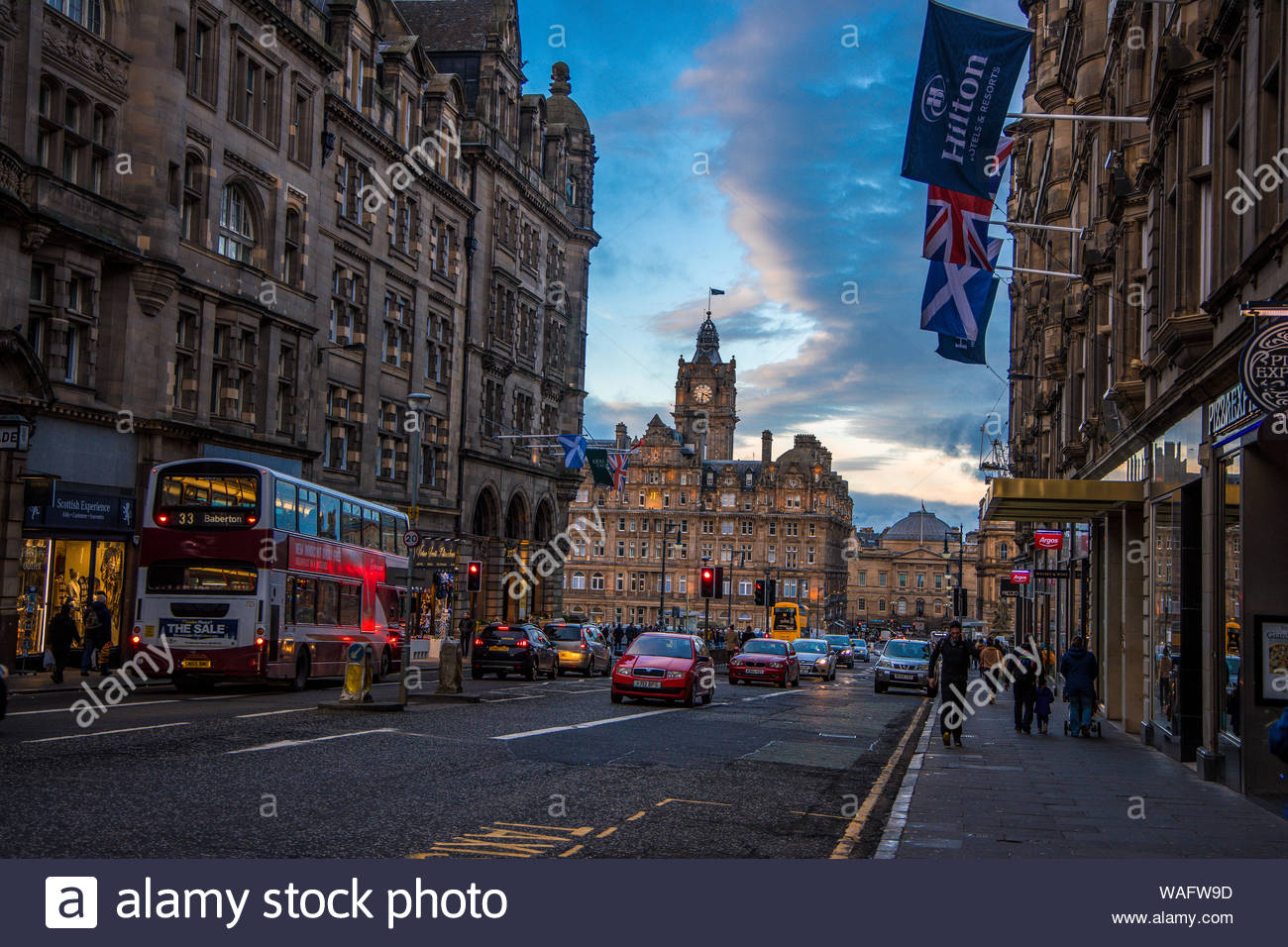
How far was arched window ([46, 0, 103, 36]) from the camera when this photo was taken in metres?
29.6

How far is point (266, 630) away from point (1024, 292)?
143ft

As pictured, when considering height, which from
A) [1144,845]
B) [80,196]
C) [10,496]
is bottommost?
[1144,845]

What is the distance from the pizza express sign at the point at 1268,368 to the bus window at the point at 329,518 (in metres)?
21.1

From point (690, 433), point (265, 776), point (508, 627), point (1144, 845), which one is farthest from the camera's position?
point (690, 433)

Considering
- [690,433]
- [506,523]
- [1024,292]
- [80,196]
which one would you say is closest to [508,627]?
[80,196]

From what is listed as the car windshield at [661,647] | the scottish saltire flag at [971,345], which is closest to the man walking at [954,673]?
the scottish saltire flag at [971,345]

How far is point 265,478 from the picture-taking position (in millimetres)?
25062

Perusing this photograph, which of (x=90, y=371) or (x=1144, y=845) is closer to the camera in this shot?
(x=1144, y=845)

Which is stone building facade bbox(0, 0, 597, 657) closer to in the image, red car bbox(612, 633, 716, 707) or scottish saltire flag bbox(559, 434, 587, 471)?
scottish saltire flag bbox(559, 434, 587, 471)

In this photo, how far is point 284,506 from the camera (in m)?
25.9

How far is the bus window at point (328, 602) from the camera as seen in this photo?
2869 cm

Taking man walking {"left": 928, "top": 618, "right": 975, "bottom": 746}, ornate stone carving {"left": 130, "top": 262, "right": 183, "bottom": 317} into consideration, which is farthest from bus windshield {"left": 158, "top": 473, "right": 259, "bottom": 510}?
man walking {"left": 928, "top": 618, "right": 975, "bottom": 746}

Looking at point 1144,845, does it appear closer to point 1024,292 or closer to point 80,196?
point 80,196

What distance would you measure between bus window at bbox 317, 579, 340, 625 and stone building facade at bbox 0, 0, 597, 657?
2.76 metres
